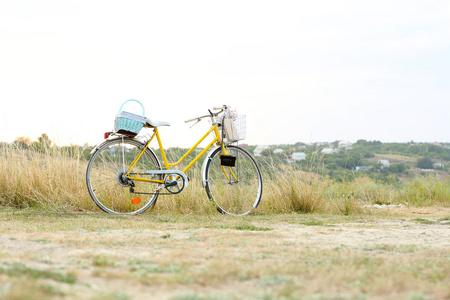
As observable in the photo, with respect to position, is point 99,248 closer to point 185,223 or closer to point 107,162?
point 185,223

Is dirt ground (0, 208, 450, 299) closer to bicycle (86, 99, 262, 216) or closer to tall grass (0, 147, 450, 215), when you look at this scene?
bicycle (86, 99, 262, 216)

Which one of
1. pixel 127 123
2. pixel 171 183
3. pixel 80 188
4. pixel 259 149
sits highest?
pixel 127 123

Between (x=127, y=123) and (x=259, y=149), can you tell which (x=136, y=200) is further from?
(x=259, y=149)

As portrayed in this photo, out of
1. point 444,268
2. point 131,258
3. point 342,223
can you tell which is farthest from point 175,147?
point 444,268

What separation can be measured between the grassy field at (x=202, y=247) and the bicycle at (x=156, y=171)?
24 cm

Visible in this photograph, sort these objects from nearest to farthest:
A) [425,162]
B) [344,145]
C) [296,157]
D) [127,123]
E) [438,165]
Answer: [127,123], [296,157], [344,145], [438,165], [425,162]

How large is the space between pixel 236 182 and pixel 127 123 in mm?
1693

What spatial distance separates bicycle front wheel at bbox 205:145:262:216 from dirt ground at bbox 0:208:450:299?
1.27m

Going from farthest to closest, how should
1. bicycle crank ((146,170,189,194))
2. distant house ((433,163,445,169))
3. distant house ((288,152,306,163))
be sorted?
distant house ((433,163,445,169)) < distant house ((288,152,306,163)) < bicycle crank ((146,170,189,194))

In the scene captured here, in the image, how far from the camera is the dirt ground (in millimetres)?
2189

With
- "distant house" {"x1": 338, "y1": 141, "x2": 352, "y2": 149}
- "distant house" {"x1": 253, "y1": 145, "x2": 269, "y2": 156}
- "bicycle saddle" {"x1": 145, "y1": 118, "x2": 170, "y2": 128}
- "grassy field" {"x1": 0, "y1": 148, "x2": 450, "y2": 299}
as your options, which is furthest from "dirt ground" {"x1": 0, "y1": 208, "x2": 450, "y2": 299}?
"distant house" {"x1": 338, "y1": 141, "x2": 352, "y2": 149}

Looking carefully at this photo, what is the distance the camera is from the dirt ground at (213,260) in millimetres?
2189

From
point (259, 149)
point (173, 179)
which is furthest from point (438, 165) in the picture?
point (173, 179)

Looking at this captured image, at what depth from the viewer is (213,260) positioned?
9.48ft
